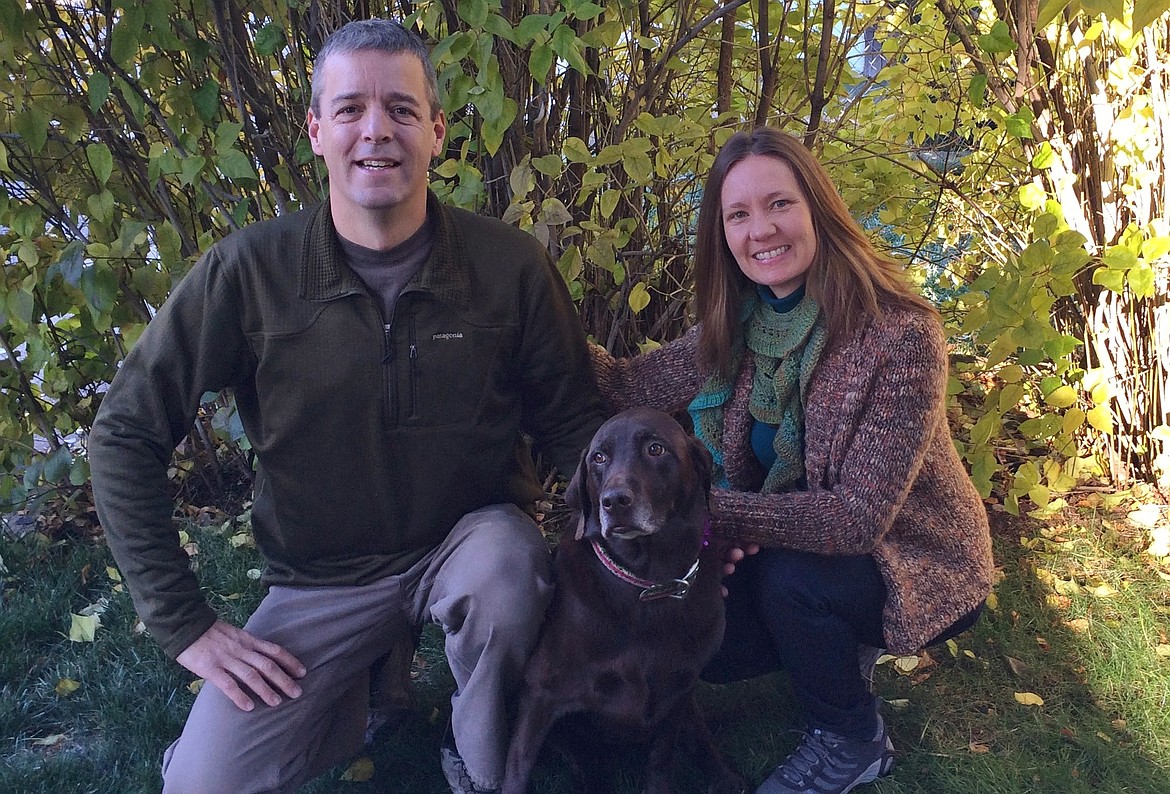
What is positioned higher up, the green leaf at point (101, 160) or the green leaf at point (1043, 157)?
the green leaf at point (1043, 157)

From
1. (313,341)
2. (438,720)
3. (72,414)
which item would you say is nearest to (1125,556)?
(438,720)

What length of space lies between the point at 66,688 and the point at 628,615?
5.73ft

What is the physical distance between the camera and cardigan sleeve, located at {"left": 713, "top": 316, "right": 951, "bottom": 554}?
82.4 inches

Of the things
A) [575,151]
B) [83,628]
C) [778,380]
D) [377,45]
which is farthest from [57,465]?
[778,380]

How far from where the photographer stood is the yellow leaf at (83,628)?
2.92m

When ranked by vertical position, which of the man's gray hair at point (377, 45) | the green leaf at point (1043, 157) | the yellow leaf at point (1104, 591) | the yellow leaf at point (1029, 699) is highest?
the man's gray hair at point (377, 45)

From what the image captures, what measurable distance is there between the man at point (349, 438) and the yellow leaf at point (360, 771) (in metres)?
0.13

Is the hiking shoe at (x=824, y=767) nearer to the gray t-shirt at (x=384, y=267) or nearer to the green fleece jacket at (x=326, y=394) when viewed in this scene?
the green fleece jacket at (x=326, y=394)

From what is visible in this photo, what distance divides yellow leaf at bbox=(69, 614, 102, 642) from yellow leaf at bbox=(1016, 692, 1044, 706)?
2.73 metres

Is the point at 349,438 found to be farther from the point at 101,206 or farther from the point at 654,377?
the point at 101,206

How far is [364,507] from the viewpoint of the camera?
221 cm

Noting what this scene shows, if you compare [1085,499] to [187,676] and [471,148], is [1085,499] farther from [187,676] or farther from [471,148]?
[187,676]

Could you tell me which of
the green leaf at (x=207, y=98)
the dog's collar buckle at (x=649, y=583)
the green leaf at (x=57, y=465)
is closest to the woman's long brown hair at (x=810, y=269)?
the dog's collar buckle at (x=649, y=583)

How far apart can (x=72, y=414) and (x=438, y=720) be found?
5.89ft
